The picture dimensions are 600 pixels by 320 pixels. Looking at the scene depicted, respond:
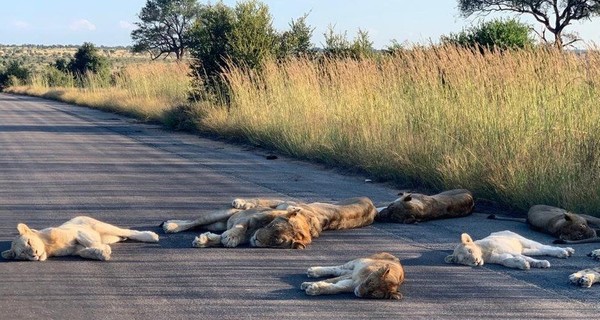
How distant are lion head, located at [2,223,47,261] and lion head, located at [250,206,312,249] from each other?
1.67 m

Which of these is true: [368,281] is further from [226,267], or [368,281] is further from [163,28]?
[163,28]

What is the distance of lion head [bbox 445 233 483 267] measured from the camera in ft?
24.3

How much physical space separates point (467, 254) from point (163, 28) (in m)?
53.4

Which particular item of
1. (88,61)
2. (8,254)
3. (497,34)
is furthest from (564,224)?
(88,61)

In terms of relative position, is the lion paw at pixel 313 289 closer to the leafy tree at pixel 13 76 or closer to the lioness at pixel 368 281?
the lioness at pixel 368 281

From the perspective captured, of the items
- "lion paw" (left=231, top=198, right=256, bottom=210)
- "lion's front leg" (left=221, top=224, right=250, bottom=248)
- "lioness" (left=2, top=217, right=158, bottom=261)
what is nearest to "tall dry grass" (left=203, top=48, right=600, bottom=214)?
"lion paw" (left=231, top=198, right=256, bottom=210)

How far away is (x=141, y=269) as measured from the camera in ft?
23.8

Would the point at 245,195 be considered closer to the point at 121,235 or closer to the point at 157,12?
the point at 121,235

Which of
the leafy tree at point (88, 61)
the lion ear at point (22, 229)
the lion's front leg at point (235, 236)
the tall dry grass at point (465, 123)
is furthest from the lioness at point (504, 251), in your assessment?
the leafy tree at point (88, 61)

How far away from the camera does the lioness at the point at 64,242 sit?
7.45 m

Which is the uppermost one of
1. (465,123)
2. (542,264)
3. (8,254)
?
(465,123)

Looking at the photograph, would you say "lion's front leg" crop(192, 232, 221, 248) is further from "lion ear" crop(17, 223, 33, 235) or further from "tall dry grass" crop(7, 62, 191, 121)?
"tall dry grass" crop(7, 62, 191, 121)

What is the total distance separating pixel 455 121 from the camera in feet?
41.6

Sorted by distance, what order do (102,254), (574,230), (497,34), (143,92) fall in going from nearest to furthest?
1. (102,254)
2. (574,230)
3. (497,34)
4. (143,92)
